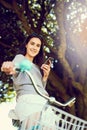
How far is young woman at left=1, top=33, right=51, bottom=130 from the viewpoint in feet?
8.71

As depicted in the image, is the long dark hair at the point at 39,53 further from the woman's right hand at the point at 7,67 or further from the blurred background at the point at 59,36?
the blurred background at the point at 59,36

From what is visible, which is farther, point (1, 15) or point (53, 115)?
point (1, 15)

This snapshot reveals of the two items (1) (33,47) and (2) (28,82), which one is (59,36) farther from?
(2) (28,82)

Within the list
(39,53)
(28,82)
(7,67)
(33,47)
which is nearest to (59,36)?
(39,53)

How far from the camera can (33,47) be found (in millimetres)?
3090

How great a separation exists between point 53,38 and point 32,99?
6.75m

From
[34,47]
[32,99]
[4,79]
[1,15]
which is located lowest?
[4,79]

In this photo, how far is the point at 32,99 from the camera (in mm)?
2748

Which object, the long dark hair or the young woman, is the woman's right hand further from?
the long dark hair

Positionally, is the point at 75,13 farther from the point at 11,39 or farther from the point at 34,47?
the point at 34,47

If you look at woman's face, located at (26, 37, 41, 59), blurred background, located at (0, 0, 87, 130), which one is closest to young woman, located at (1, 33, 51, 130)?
woman's face, located at (26, 37, 41, 59)

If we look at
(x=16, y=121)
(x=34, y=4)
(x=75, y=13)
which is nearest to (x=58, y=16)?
(x=75, y=13)

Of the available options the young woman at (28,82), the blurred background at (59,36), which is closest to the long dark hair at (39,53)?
the young woman at (28,82)

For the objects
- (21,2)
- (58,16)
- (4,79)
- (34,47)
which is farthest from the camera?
(4,79)
